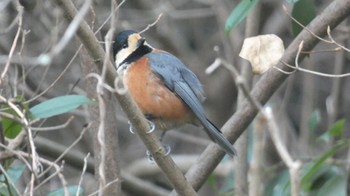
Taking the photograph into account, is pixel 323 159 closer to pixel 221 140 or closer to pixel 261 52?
pixel 221 140

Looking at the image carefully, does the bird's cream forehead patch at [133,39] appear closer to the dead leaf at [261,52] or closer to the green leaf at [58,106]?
the green leaf at [58,106]

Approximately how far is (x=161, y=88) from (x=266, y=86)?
0.43 m

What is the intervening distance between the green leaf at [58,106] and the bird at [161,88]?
0.43 meters

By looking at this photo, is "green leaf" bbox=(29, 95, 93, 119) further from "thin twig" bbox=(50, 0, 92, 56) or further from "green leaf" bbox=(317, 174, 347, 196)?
"green leaf" bbox=(317, 174, 347, 196)

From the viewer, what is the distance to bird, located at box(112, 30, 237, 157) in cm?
320

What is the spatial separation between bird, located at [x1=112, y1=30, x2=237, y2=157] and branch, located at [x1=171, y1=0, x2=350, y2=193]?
131 mm

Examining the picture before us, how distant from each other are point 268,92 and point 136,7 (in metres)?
2.46

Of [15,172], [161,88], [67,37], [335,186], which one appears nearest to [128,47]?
[161,88]

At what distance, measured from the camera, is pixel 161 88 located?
10.6 feet

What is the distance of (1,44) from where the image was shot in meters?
4.43

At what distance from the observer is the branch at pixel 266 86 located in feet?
9.36

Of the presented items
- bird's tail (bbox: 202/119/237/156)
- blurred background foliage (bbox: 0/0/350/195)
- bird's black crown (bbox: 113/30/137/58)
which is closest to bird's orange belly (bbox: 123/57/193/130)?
bird's black crown (bbox: 113/30/137/58)

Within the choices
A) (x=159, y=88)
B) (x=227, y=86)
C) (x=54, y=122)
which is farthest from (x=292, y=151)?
(x=159, y=88)

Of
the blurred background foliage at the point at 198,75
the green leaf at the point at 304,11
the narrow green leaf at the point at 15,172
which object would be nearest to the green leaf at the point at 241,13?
the green leaf at the point at 304,11
